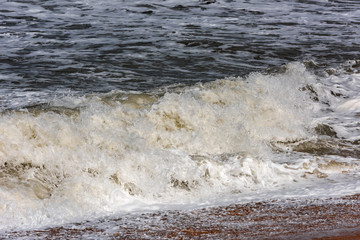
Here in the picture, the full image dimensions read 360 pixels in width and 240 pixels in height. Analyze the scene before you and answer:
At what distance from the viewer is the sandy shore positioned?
344 cm

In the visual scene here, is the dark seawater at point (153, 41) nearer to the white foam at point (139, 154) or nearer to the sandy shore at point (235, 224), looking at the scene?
the white foam at point (139, 154)

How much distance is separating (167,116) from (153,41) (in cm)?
618

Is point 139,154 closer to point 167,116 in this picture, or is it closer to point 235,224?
point 167,116

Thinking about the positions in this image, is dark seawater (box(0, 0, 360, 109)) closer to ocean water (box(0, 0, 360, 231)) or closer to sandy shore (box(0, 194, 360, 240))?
ocean water (box(0, 0, 360, 231))

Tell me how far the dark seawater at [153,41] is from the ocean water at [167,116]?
0.18 feet

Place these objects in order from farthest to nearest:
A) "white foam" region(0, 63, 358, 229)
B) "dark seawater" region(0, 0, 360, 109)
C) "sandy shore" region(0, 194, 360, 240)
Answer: "dark seawater" region(0, 0, 360, 109) → "white foam" region(0, 63, 358, 229) → "sandy shore" region(0, 194, 360, 240)

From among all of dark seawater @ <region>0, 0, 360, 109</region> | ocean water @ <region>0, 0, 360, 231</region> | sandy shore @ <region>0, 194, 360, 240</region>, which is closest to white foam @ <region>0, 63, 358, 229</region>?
ocean water @ <region>0, 0, 360, 231</region>

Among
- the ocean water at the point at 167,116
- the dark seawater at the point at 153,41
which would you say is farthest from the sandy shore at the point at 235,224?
the dark seawater at the point at 153,41

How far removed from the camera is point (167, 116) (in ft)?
21.5

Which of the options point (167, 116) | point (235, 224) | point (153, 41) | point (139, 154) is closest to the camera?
point (235, 224)

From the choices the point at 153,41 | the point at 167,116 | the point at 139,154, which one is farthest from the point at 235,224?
the point at 153,41

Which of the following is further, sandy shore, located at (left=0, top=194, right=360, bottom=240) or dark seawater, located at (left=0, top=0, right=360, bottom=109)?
dark seawater, located at (left=0, top=0, right=360, bottom=109)

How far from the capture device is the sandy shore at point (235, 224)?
3.44 metres

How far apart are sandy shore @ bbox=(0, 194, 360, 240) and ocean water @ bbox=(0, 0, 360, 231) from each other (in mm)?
273
